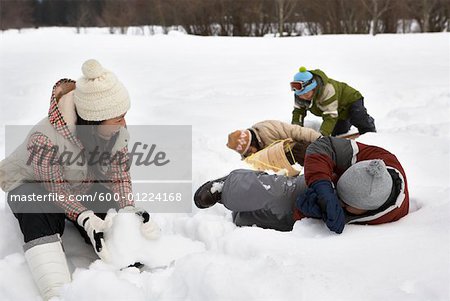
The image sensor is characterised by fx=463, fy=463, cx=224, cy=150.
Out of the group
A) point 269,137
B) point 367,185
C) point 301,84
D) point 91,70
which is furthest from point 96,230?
point 301,84

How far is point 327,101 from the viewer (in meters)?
3.44

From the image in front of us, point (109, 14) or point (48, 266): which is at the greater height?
point (109, 14)

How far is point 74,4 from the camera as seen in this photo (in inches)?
1064

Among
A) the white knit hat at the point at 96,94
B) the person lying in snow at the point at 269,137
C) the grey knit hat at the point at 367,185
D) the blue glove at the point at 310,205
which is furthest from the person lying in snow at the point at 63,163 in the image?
the person lying in snow at the point at 269,137

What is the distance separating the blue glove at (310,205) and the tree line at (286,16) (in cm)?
1292

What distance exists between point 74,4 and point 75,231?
2770 cm

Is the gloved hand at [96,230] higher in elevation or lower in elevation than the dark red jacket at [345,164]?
lower

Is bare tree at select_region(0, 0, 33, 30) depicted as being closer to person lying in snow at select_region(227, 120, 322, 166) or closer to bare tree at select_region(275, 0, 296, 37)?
bare tree at select_region(275, 0, 296, 37)

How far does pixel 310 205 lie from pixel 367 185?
22 centimetres

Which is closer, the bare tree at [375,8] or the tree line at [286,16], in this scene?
the bare tree at [375,8]

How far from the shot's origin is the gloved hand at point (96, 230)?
5.87ft

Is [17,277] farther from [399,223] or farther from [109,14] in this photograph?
[109,14]

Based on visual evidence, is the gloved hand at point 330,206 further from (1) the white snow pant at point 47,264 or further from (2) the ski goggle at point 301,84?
(2) the ski goggle at point 301,84

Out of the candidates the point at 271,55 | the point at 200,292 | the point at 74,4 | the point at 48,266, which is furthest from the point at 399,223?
the point at 74,4
